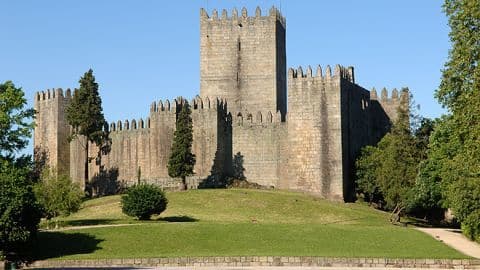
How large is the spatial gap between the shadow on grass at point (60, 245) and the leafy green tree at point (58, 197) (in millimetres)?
7035

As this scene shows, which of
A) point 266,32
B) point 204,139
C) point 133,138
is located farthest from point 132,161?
point 266,32

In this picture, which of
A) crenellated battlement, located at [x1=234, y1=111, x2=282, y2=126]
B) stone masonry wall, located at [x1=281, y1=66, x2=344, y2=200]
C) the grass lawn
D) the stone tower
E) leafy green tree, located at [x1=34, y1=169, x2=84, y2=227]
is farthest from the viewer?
the stone tower

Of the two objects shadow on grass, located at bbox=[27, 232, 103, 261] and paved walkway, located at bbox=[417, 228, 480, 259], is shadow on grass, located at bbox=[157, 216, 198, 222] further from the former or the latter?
paved walkway, located at bbox=[417, 228, 480, 259]

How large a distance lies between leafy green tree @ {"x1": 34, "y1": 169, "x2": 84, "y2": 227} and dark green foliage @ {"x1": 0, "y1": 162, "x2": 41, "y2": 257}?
9.82 meters

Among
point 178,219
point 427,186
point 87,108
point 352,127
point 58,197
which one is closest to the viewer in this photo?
point 58,197

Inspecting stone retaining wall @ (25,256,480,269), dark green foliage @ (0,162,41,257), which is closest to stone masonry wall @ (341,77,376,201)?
stone retaining wall @ (25,256,480,269)

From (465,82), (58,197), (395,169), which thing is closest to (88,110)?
(58,197)

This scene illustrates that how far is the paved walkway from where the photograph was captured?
46.3 m

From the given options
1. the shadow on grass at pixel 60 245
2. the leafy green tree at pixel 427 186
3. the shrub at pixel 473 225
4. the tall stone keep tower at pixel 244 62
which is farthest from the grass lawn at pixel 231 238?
the tall stone keep tower at pixel 244 62

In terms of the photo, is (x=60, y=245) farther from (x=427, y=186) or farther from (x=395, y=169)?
(x=395, y=169)

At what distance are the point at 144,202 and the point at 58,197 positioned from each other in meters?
5.52

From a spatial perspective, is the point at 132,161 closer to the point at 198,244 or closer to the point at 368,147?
the point at 368,147

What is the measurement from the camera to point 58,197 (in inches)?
2320

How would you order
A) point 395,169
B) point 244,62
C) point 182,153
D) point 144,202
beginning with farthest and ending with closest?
1. point 244,62
2. point 182,153
3. point 395,169
4. point 144,202
